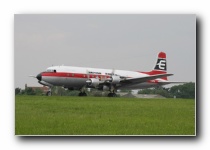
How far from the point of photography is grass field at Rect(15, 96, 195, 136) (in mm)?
9055

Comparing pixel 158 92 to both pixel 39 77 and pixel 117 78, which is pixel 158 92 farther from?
pixel 39 77

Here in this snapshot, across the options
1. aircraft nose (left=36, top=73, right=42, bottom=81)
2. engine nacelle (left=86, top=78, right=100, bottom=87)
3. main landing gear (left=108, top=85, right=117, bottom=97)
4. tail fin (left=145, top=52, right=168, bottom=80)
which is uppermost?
tail fin (left=145, top=52, right=168, bottom=80)

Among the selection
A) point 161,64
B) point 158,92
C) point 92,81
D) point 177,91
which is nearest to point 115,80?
point 92,81

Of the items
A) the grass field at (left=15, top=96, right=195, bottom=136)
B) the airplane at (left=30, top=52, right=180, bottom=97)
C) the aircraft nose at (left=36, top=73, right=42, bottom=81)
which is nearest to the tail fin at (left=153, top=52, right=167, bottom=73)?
the airplane at (left=30, top=52, right=180, bottom=97)

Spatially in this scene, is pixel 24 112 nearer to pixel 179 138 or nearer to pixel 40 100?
pixel 40 100

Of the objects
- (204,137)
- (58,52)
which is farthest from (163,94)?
(58,52)

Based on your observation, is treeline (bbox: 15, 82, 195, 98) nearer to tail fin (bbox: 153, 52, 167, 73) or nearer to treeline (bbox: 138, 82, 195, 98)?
treeline (bbox: 138, 82, 195, 98)

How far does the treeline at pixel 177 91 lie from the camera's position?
383 inches

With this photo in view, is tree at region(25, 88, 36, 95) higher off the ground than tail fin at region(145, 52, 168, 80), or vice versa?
tail fin at region(145, 52, 168, 80)

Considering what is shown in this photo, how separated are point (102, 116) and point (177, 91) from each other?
1690 mm

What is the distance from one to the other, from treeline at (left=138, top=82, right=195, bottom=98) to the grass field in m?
0.12

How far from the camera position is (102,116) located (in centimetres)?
966

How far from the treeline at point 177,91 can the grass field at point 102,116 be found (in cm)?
12

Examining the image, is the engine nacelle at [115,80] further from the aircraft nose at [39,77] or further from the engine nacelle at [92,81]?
the aircraft nose at [39,77]
